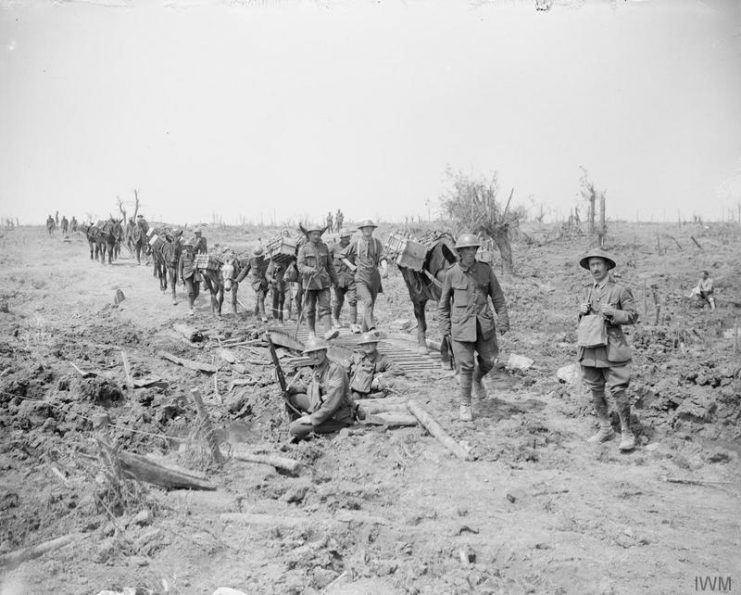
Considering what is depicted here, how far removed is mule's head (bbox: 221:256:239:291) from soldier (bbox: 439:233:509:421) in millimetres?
8602

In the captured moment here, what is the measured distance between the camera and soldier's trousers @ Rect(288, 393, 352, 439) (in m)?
6.24

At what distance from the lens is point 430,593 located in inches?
131

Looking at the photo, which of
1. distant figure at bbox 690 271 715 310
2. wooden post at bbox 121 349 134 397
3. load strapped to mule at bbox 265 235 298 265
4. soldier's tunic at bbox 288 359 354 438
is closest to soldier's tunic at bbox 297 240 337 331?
load strapped to mule at bbox 265 235 298 265

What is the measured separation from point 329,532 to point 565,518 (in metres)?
1.74

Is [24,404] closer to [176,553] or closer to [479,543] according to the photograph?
[176,553]

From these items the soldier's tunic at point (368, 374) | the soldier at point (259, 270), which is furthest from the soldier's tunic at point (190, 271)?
the soldier's tunic at point (368, 374)

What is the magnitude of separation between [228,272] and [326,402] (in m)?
8.76

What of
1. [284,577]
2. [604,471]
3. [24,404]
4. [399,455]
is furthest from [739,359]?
[24,404]

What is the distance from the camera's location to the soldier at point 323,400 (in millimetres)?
6121

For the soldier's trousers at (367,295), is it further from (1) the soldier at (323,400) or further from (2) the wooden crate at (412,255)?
(1) the soldier at (323,400)

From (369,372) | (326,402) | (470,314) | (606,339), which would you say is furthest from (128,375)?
(606,339)

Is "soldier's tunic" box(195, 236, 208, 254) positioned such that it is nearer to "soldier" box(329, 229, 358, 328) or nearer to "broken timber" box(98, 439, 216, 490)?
"soldier" box(329, 229, 358, 328)

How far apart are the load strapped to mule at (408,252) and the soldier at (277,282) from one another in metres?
4.15

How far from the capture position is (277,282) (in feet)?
43.5
